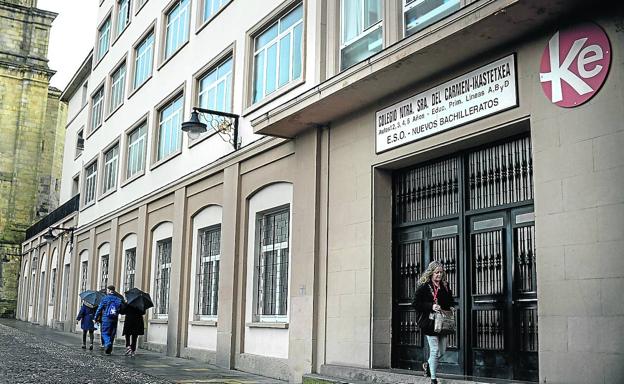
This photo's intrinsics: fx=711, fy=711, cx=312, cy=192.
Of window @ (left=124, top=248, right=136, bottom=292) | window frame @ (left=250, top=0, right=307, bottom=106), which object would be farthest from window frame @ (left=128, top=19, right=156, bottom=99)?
window frame @ (left=250, top=0, right=307, bottom=106)

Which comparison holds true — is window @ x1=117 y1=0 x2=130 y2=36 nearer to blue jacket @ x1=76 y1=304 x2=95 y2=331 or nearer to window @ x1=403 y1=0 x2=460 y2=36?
blue jacket @ x1=76 y1=304 x2=95 y2=331

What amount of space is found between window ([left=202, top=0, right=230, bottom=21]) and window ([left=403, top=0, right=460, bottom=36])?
7533 mm

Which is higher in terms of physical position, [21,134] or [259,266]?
[21,134]

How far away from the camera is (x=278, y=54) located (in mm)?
14906

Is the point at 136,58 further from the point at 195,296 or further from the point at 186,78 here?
the point at 195,296

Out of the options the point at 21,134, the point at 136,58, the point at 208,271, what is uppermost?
the point at 21,134

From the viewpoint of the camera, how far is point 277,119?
40.7ft

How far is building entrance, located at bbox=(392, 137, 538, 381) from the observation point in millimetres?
8977

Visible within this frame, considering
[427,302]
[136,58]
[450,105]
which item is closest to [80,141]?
[136,58]

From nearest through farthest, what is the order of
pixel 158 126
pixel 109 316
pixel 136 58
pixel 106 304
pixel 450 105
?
pixel 450 105 → pixel 109 316 → pixel 106 304 → pixel 158 126 → pixel 136 58

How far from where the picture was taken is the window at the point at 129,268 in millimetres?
23547

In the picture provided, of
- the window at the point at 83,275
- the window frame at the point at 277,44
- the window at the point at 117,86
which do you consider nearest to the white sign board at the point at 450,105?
the window frame at the point at 277,44

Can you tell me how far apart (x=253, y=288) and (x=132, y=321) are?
4.77 m

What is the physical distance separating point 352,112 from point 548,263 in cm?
484
